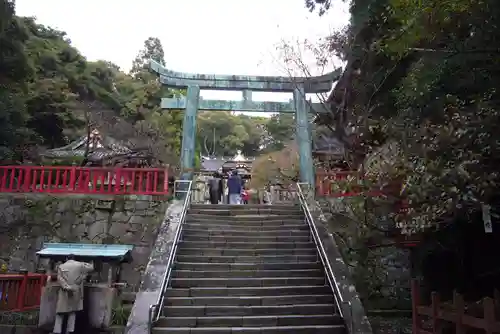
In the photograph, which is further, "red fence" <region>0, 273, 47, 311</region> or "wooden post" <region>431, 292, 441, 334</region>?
"red fence" <region>0, 273, 47, 311</region>

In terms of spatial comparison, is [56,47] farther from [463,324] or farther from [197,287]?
[463,324]

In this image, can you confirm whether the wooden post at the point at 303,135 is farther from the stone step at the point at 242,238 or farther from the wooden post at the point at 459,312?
the wooden post at the point at 459,312

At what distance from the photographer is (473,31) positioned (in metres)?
4.50

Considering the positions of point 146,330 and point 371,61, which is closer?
point 146,330

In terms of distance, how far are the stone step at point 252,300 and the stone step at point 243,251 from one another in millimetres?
1586

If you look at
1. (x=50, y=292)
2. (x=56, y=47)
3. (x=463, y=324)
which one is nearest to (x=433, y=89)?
(x=463, y=324)

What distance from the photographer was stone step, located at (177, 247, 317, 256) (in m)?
9.06

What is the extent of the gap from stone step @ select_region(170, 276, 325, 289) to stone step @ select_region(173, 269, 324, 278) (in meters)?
0.16

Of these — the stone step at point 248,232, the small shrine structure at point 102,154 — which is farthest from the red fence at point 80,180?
the small shrine structure at point 102,154

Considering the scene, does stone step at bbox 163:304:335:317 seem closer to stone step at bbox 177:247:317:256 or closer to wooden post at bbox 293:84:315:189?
stone step at bbox 177:247:317:256

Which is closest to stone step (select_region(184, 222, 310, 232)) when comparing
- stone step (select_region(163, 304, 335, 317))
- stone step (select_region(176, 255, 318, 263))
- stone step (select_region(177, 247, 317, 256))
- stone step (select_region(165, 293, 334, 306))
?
stone step (select_region(177, 247, 317, 256))

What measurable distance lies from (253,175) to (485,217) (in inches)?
769

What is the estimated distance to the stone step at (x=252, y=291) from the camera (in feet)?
25.3

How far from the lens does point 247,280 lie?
8141mm
